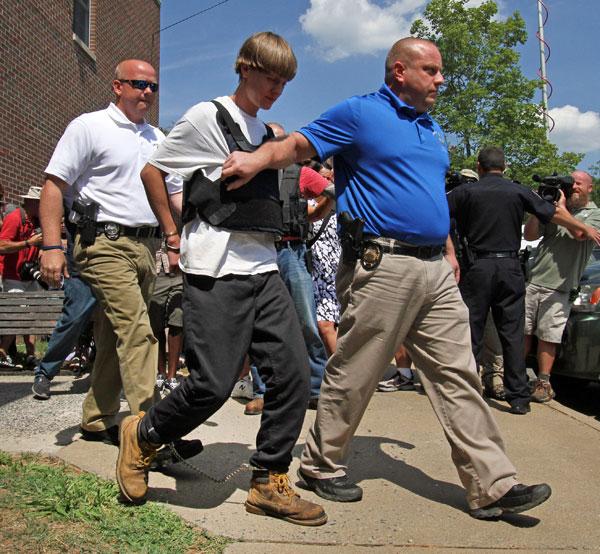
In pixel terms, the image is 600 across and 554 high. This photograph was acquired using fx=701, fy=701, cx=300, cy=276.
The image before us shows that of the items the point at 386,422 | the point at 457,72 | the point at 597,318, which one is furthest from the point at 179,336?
the point at 457,72

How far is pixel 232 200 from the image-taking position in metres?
2.95

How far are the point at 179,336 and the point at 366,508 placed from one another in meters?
2.98

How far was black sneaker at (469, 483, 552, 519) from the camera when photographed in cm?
301

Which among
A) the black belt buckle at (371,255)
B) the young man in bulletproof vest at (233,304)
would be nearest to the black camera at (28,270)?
the young man in bulletproof vest at (233,304)

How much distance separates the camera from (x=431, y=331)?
324cm

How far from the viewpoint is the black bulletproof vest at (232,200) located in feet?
9.64

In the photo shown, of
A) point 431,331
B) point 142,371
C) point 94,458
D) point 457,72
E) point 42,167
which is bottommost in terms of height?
point 94,458

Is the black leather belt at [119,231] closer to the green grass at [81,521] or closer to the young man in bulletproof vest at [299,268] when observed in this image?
the young man in bulletproof vest at [299,268]

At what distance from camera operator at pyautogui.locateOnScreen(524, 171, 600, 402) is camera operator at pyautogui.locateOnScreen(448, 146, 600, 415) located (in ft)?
1.35

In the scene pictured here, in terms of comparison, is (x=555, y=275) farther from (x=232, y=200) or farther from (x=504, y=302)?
(x=232, y=200)

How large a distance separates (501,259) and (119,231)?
299cm

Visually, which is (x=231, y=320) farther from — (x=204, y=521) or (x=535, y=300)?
(x=535, y=300)

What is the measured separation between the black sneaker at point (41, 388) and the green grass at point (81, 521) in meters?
1.73

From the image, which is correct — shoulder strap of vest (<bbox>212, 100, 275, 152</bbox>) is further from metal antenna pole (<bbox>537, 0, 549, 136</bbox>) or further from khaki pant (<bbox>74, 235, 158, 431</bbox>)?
metal antenna pole (<bbox>537, 0, 549, 136</bbox>)
